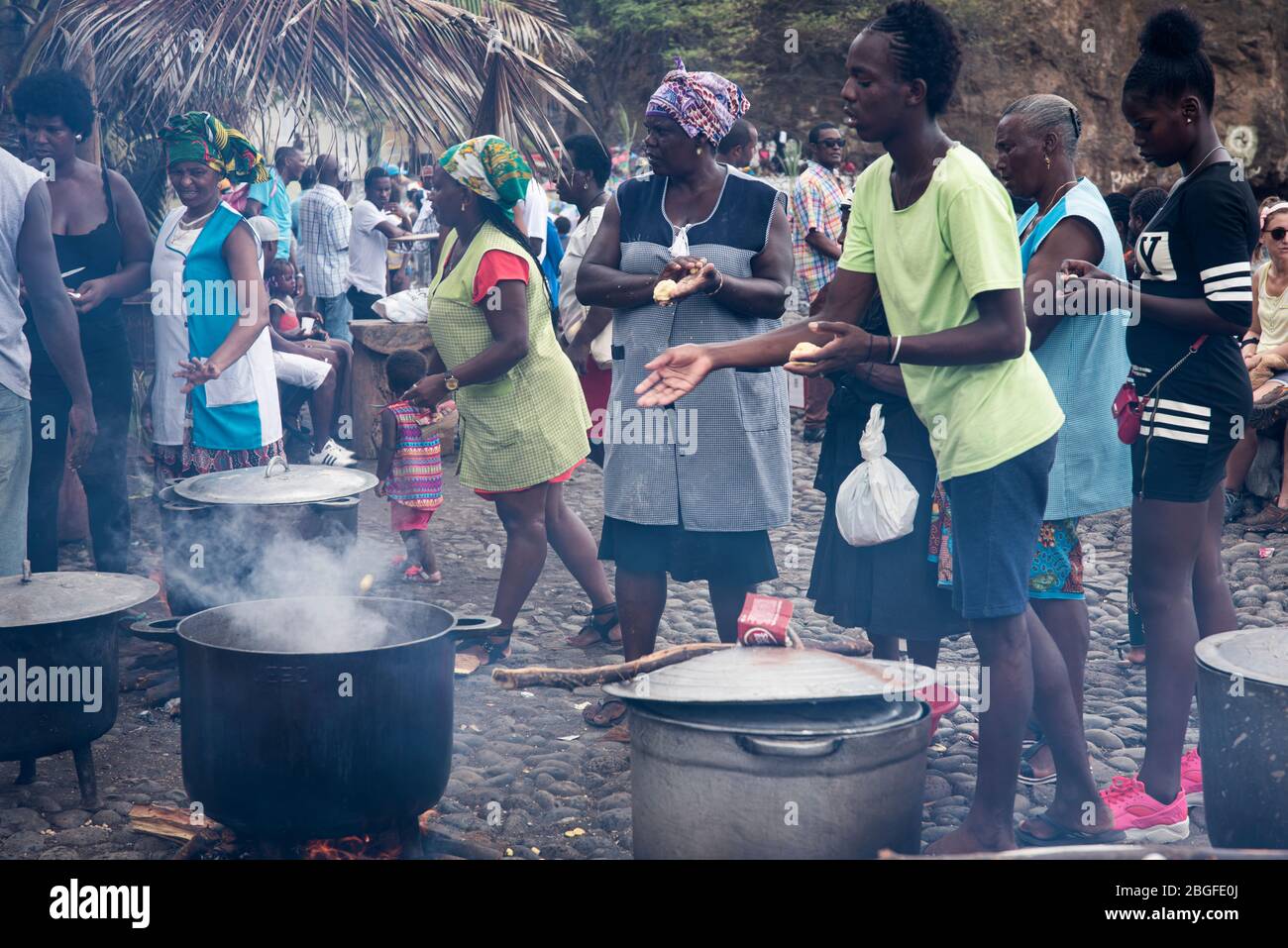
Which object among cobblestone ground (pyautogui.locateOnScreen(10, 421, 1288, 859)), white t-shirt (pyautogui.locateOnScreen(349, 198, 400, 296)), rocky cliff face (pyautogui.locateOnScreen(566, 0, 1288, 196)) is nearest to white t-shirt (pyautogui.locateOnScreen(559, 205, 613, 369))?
cobblestone ground (pyautogui.locateOnScreen(10, 421, 1288, 859))

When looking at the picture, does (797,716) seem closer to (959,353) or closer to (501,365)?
(959,353)

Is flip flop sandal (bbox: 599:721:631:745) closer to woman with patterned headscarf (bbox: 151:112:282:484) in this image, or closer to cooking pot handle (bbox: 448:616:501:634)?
cooking pot handle (bbox: 448:616:501:634)

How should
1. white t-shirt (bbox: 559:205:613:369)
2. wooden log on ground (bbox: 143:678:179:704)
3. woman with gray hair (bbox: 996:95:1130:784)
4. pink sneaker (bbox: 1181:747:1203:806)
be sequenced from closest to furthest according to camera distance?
1. woman with gray hair (bbox: 996:95:1130:784)
2. pink sneaker (bbox: 1181:747:1203:806)
3. wooden log on ground (bbox: 143:678:179:704)
4. white t-shirt (bbox: 559:205:613:369)

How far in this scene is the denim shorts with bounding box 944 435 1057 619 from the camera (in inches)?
138

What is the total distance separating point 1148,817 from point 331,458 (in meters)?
4.99

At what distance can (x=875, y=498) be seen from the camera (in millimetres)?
3957

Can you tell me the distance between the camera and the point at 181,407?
5.87m

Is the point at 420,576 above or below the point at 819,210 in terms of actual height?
below

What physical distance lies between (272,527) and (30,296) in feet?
4.28

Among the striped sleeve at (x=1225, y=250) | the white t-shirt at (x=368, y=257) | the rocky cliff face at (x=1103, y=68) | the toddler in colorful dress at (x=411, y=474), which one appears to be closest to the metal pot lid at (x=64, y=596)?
the toddler in colorful dress at (x=411, y=474)

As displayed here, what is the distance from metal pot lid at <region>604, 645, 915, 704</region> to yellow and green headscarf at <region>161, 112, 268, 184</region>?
3.61 meters

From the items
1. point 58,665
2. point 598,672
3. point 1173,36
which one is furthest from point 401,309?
point 1173,36
